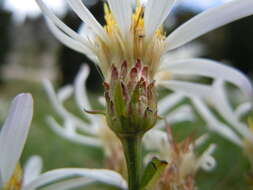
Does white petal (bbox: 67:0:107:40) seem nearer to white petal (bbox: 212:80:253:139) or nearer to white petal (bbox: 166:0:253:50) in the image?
white petal (bbox: 166:0:253:50)

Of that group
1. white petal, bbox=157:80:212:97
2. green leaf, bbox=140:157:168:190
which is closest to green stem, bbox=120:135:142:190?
green leaf, bbox=140:157:168:190

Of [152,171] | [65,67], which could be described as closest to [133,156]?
[152,171]

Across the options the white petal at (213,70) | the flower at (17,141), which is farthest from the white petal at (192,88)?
the flower at (17,141)

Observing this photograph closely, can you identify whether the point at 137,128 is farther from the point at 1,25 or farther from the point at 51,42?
the point at 51,42

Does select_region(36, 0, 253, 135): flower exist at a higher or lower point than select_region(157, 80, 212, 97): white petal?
lower

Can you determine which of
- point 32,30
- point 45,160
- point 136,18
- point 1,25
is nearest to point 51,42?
point 32,30

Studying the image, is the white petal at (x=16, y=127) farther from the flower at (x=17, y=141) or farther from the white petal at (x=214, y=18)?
the white petal at (x=214, y=18)
